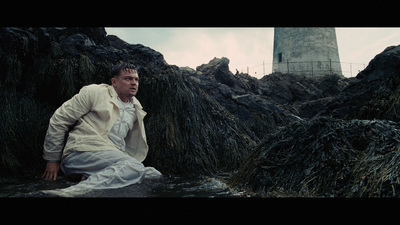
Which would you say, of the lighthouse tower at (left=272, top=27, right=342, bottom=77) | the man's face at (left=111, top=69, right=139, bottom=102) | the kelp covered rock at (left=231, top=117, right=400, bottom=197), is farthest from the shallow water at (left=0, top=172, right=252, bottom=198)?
the lighthouse tower at (left=272, top=27, right=342, bottom=77)

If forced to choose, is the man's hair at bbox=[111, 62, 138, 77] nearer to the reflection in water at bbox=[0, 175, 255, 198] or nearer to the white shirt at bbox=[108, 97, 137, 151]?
the white shirt at bbox=[108, 97, 137, 151]

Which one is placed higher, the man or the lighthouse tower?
the lighthouse tower

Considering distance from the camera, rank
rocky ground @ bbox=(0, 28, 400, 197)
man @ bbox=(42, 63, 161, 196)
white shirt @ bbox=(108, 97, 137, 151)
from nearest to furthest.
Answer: rocky ground @ bbox=(0, 28, 400, 197) → man @ bbox=(42, 63, 161, 196) → white shirt @ bbox=(108, 97, 137, 151)

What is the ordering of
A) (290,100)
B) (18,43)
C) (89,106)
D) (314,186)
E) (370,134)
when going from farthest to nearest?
(290,100), (18,43), (89,106), (370,134), (314,186)

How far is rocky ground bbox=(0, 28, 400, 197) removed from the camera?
2444 mm

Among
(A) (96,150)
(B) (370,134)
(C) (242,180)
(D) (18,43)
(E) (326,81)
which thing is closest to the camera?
(B) (370,134)

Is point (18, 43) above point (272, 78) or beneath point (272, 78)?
beneath

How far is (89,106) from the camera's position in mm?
3410

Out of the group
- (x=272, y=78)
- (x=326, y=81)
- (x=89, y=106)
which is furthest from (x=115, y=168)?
(x=326, y=81)

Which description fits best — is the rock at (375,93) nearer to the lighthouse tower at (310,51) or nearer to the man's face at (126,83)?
the man's face at (126,83)

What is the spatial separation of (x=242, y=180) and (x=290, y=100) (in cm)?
1125

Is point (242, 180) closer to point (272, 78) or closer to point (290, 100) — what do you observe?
point (290, 100)

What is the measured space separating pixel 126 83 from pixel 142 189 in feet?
4.73

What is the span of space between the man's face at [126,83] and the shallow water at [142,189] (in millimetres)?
1155
